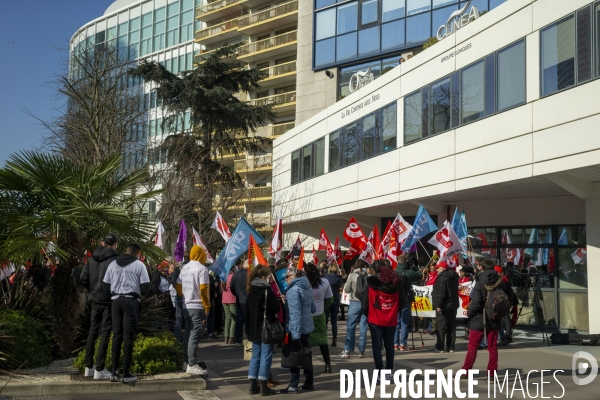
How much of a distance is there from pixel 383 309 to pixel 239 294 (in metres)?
5.07

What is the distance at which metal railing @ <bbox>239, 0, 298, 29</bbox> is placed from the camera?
170 ft

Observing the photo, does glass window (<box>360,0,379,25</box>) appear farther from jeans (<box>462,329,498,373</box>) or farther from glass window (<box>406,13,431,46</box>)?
jeans (<box>462,329,498,373</box>)

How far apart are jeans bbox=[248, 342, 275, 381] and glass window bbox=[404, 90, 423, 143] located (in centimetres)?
1369

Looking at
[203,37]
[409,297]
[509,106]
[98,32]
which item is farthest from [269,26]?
[409,297]

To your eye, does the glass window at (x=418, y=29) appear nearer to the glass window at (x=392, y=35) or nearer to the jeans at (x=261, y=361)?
the glass window at (x=392, y=35)

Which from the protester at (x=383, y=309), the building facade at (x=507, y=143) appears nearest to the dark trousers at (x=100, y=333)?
the protester at (x=383, y=309)

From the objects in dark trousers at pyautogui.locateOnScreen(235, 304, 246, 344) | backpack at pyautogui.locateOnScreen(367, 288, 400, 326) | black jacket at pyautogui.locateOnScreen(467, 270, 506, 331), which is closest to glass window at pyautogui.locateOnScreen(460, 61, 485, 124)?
dark trousers at pyautogui.locateOnScreen(235, 304, 246, 344)

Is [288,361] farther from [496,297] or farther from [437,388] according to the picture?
[496,297]

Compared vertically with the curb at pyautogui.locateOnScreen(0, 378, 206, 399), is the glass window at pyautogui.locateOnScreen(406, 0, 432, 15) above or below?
above

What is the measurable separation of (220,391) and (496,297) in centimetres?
410

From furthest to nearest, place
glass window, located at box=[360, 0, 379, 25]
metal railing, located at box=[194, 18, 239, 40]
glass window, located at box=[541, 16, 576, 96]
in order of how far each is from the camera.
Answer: metal railing, located at box=[194, 18, 239, 40]
glass window, located at box=[360, 0, 379, 25]
glass window, located at box=[541, 16, 576, 96]

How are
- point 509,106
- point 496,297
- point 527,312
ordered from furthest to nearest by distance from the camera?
point 527,312, point 509,106, point 496,297

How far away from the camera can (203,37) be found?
58.5 m

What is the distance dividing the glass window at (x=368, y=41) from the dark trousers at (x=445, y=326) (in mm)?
20530
